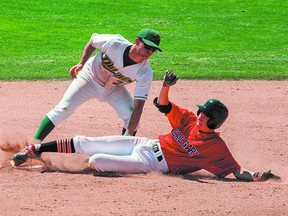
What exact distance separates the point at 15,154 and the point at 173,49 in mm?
8164

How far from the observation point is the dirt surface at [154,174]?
6.39m

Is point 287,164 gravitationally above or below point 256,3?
below

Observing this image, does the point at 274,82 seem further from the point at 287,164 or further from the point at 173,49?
the point at 287,164

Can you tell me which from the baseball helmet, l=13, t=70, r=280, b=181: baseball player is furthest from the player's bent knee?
the baseball helmet

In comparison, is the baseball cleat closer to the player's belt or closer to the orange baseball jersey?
the player's belt

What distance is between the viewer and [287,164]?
852 centimetres

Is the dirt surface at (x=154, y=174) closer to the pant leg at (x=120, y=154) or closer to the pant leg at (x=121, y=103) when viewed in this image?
the pant leg at (x=120, y=154)

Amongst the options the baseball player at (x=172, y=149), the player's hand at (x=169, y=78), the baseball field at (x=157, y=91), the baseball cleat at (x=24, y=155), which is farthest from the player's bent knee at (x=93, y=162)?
the player's hand at (x=169, y=78)

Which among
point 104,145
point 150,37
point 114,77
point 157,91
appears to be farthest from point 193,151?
point 157,91

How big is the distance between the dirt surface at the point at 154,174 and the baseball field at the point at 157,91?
0.5 inches

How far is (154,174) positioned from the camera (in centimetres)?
751

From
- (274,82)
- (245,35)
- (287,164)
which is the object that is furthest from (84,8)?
(287,164)

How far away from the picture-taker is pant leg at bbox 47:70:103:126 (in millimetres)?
8141

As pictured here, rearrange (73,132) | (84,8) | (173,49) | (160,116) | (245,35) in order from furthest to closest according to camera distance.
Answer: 1. (84,8)
2. (245,35)
3. (173,49)
4. (160,116)
5. (73,132)
